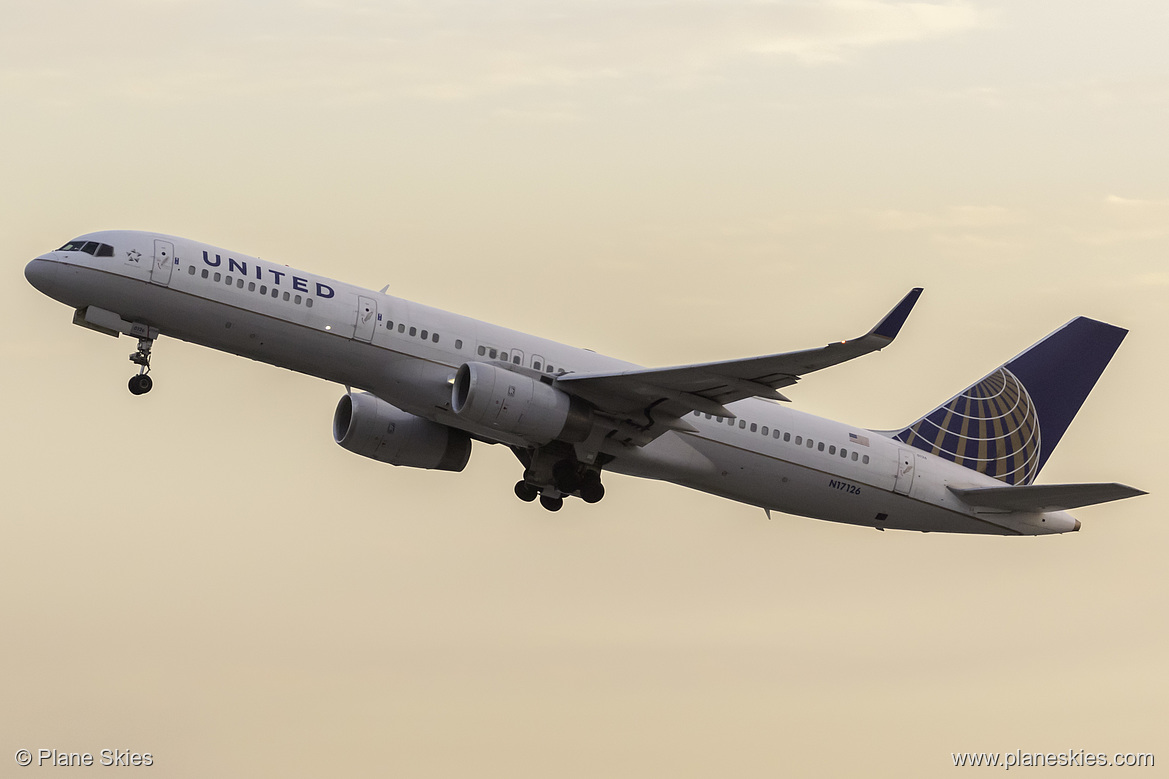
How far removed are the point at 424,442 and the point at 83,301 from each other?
35.5ft

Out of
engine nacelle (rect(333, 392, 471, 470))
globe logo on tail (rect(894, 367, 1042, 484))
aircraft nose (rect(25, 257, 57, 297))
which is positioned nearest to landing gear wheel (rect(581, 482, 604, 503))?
engine nacelle (rect(333, 392, 471, 470))

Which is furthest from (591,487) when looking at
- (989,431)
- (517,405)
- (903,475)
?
(989,431)

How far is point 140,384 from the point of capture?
129ft

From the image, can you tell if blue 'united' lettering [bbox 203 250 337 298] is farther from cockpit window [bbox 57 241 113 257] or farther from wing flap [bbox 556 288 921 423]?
wing flap [bbox 556 288 921 423]

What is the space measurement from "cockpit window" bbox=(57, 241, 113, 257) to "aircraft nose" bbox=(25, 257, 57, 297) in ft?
2.15

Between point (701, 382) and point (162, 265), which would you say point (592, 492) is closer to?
point (701, 382)

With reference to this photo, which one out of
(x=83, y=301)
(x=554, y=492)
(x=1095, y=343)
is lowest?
(x=554, y=492)

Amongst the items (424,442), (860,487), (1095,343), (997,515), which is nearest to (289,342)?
(424,442)

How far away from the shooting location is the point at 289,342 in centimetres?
3881

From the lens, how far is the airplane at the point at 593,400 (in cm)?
3838

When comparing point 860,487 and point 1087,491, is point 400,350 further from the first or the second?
point 1087,491

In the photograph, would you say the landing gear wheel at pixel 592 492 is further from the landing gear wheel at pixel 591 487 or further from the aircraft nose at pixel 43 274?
the aircraft nose at pixel 43 274

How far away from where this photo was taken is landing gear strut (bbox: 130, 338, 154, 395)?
39.1 metres

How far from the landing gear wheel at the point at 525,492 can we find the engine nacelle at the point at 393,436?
2.00m
